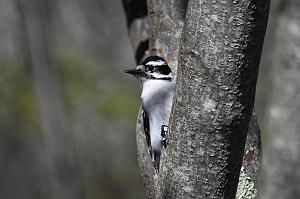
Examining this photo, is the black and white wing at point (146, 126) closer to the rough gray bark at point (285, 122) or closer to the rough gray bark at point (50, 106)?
the rough gray bark at point (285, 122)

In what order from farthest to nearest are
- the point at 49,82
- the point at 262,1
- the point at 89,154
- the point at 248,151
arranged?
the point at 89,154 → the point at 49,82 → the point at 248,151 → the point at 262,1

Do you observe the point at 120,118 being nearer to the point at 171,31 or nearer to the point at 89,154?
the point at 89,154

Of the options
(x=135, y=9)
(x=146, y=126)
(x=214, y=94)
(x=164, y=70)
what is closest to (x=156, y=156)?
(x=146, y=126)

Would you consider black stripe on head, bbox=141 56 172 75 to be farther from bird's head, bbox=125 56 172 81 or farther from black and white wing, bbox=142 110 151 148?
black and white wing, bbox=142 110 151 148

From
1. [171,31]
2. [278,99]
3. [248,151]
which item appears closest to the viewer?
[248,151]

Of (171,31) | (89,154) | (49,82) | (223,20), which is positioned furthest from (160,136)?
(89,154)

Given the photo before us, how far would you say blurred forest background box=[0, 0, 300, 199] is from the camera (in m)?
8.72

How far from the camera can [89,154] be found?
37.8 feet

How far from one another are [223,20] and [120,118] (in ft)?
33.8

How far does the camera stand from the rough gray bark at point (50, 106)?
817 cm

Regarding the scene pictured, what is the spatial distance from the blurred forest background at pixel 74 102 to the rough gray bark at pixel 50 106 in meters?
0.01

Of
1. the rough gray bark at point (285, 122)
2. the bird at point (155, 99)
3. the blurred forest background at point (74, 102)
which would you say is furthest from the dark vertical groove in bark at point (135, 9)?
the blurred forest background at point (74, 102)

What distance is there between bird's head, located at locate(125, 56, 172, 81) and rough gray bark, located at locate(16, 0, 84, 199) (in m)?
4.11

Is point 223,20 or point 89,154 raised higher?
point 223,20
